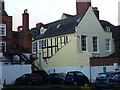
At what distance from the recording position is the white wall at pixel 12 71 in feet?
109

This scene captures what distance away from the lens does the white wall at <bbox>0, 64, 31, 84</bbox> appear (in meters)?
33.2

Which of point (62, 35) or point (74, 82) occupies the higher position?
point (62, 35)

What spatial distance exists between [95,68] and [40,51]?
14465 mm

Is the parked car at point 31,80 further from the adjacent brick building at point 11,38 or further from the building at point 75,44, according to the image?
the building at point 75,44

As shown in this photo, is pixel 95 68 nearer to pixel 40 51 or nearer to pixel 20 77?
pixel 20 77

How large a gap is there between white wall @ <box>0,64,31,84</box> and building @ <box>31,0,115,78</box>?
594 centimetres

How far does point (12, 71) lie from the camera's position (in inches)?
1334

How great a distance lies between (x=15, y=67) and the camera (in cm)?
3419

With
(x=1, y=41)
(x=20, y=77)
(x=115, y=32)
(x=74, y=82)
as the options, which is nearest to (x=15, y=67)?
(x=20, y=77)

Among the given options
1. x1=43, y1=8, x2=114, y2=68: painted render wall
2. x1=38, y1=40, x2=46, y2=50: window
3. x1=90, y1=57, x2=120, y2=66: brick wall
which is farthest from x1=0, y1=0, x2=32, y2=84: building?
x1=90, y1=57, x2=120, y2=66: brick wall

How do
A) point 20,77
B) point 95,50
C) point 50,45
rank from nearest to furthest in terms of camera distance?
point 20,77 < point 95,50 < point 50,45

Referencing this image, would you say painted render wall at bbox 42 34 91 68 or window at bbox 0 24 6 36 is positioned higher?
window at bbox 0 24 6 36

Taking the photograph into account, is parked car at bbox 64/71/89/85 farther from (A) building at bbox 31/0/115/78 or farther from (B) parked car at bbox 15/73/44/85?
(A) building at bbox 31/0/115/78

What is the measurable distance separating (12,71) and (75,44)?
31.9ft
